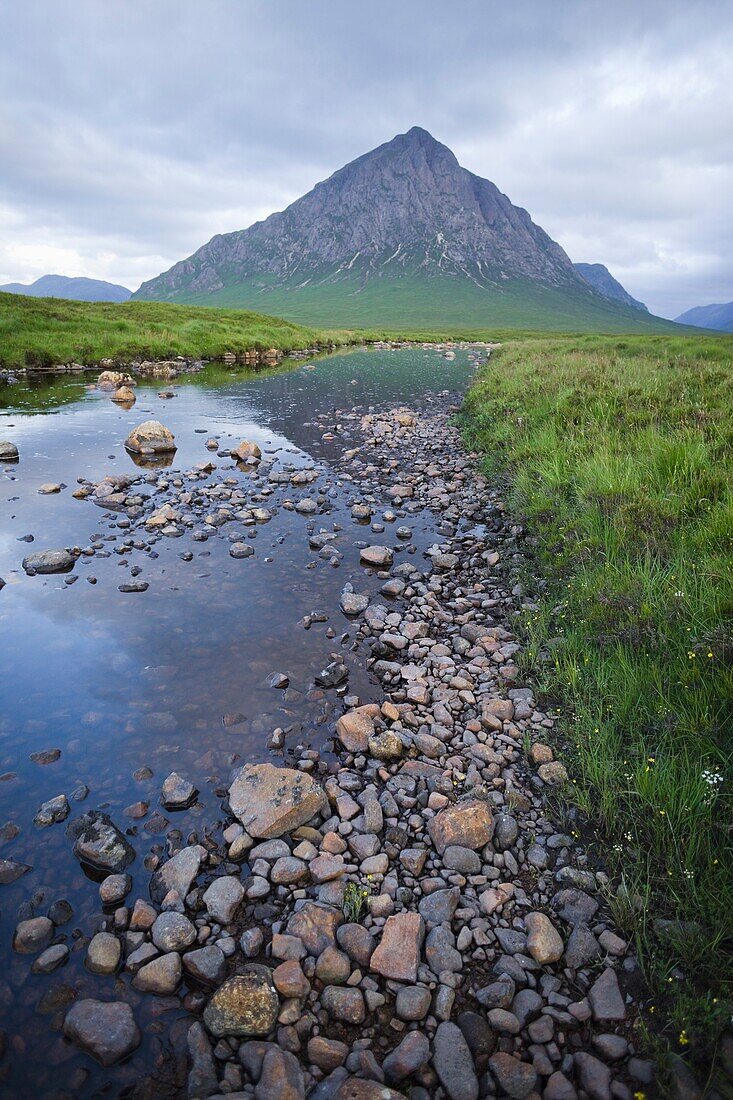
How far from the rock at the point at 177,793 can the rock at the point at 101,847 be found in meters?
0.45

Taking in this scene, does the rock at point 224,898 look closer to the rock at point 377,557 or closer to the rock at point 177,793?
the rock at point 177,793

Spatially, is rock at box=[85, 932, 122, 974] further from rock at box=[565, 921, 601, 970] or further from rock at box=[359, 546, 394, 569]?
rock at box=[359, 546, 394, 569]

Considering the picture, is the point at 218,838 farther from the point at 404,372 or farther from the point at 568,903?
the point at 404,372

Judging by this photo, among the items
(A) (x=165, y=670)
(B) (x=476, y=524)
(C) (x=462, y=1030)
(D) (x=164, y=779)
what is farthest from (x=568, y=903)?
(B) (x=476, y=524)

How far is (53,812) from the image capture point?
445cm

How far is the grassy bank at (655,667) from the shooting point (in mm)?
3168

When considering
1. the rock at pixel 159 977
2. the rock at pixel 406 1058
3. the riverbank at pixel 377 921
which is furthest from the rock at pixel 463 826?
the rock at pixel 159 977

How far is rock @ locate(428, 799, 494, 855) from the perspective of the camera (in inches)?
165

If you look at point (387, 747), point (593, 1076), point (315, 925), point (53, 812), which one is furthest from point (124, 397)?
point (593, 1076)

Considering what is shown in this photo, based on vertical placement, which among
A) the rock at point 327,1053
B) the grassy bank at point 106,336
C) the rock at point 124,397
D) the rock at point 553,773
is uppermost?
the grassy bank at point 106,336

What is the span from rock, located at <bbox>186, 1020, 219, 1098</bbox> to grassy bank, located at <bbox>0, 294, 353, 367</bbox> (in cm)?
3805

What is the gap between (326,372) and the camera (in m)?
38.6

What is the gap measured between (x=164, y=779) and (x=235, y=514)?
7286 mm

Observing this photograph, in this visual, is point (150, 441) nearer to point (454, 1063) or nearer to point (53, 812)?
point (53, 812)
